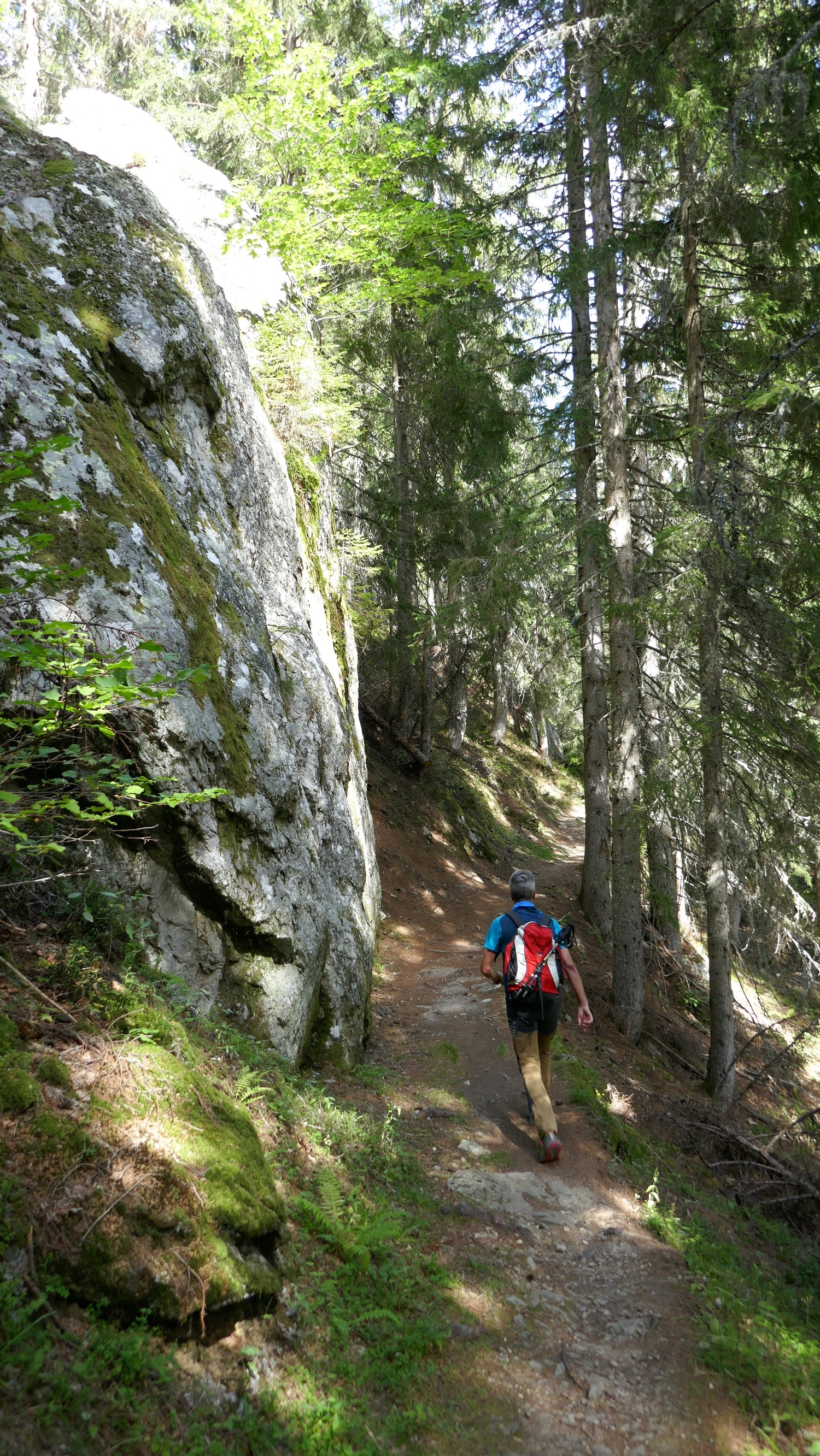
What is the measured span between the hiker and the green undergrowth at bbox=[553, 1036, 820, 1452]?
85cm

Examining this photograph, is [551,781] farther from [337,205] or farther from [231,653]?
[231,653]

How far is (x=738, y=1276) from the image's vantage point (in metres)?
4.85

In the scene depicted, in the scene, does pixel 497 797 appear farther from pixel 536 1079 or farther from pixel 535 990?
pixel 535 990

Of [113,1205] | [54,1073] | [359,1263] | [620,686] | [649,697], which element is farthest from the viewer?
[649,697]

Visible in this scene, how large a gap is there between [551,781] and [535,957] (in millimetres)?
27146

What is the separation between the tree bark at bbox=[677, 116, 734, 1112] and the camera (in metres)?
8.80

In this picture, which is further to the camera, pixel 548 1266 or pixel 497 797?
pixel 497 797

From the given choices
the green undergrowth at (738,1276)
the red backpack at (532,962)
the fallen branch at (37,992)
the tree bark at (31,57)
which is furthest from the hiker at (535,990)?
the tree bark at (31,57)

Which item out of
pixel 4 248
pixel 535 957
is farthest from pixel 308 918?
pixel 4 248

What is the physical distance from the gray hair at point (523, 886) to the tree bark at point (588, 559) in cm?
522

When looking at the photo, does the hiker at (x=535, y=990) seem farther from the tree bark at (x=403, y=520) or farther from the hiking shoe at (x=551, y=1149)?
the tree bark at (x=403, y=520)

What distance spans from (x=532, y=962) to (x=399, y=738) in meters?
13.5

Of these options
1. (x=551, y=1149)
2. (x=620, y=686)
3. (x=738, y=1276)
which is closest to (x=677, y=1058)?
(x=620, y=686)

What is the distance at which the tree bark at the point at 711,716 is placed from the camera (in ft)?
Answer: 28.9
